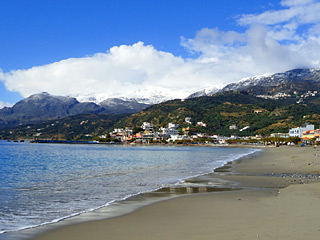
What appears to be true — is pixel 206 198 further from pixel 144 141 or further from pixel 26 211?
pixel 144 141

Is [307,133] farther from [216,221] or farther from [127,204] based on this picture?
[216,221]

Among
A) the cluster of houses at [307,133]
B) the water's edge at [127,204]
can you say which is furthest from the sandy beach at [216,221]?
the cluster of houses at [307,133]

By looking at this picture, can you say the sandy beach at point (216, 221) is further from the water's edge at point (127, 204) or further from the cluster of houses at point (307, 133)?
the cluster of houses at point (307, 133)

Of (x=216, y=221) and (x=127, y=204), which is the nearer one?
(x=216, y=221)

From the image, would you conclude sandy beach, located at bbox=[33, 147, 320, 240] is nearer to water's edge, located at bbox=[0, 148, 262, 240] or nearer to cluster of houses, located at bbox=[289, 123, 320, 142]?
water's edge, located at bbox=[0, 148, 262, 240]

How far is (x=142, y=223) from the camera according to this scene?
9.74 metres

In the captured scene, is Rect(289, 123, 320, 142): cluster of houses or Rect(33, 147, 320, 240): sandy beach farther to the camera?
Rect(289, 123, 320, 142): cluster of houses

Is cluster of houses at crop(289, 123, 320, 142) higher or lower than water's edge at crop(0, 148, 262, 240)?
higher

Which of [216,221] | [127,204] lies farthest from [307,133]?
[216,221]

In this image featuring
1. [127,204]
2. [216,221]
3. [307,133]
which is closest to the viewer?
[216,221]

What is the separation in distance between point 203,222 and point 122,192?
7.14 m

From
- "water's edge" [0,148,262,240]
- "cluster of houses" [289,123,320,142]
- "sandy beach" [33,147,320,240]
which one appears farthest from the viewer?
"cluster of houses" [289,123,320,142]

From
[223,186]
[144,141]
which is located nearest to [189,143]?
[144,141]

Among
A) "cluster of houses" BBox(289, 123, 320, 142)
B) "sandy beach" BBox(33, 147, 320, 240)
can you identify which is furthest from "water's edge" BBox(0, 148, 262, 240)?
"cluster of houses" BBox(289, 123, 320, 142)
